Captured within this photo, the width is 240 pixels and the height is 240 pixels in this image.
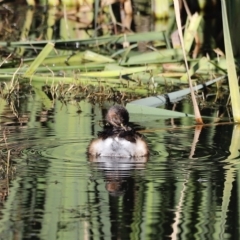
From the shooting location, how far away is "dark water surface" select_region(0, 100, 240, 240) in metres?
4.82

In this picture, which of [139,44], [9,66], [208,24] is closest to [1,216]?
[9,66]

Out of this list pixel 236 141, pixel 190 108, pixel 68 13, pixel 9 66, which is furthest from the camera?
pixel 68 13

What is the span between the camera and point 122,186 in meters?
5.73

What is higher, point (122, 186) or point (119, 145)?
point (119, 145)

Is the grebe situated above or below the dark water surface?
above

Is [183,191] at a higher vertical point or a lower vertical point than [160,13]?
lower

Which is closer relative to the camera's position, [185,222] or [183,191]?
[185,222]

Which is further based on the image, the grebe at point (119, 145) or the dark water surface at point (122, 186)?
the grebe at point (119, 145)

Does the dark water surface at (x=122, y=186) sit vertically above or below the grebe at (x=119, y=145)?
below

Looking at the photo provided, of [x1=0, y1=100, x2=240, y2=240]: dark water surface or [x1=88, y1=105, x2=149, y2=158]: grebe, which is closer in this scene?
[x1=0, y1=100, x2=240, y2=240]: dark water surface

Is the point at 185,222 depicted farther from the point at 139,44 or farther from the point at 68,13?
the point at 68,13

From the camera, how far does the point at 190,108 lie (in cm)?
860

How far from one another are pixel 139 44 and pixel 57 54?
151cm

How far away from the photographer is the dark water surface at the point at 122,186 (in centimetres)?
482
